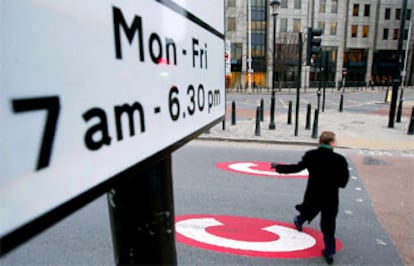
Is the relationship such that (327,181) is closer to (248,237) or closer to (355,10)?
(248,237)

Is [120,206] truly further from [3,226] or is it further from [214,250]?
[214,250]

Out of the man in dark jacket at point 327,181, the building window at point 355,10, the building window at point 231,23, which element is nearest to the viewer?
the man in dark jacket at point 327,181

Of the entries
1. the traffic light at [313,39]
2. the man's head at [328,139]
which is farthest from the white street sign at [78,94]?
the traffic light at [313,39]

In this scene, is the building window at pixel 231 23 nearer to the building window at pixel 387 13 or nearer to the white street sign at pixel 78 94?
the building window at pixel 387 13

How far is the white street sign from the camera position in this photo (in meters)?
0.45

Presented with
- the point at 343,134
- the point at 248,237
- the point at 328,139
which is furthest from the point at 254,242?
the point at 343,134

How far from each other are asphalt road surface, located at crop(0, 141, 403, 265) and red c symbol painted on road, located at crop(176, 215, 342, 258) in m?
0.01

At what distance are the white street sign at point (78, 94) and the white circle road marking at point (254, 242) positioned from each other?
2.92 metres

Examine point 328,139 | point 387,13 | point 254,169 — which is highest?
point 387,13

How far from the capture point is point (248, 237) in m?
3.65

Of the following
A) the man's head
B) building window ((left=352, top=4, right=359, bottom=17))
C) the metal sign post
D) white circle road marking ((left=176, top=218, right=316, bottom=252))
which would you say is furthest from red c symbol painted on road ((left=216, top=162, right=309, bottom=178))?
building window ((left=352, top=4, right=359, bottom=17))

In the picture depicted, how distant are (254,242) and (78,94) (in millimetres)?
3476

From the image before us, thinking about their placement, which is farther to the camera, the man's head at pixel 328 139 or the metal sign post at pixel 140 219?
the man's head at pixel 328 139

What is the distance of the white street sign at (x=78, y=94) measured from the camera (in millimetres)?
446
